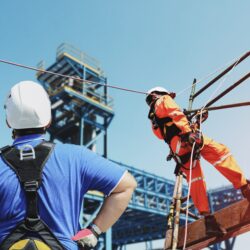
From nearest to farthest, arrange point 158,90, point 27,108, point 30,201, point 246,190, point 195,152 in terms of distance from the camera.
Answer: point 30,201, point 27,108, point 246,190, point 195,152, point 158,90

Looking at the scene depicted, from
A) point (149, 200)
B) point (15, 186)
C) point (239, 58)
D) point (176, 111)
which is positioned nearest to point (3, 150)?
point (15, 186)

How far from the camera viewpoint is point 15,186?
159 cm

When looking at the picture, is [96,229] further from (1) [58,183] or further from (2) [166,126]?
(2) [166,126]

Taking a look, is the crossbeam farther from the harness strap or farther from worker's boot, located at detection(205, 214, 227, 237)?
the harness strap

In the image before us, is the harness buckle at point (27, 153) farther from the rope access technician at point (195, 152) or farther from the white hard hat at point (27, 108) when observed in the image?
the rope access technician at point (195, 152)

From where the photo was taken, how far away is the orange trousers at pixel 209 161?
4.56 metres

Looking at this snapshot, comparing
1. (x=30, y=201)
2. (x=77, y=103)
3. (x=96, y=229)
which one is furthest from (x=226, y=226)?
(x=77, y=103)

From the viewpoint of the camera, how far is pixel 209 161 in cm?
484

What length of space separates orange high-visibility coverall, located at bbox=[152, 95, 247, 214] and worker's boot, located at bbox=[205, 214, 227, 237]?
0.12 meters

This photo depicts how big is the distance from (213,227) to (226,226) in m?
0.17

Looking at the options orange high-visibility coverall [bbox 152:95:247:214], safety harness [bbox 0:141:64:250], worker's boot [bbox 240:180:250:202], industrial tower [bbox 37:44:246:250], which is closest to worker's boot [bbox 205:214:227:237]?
orange high-visibility coverall [bbox 152:95:247:214]

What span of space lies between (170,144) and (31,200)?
3607 mm

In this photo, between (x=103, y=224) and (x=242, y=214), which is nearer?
(x=103, y=224)

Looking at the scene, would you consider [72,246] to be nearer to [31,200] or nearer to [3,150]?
[31,200]
